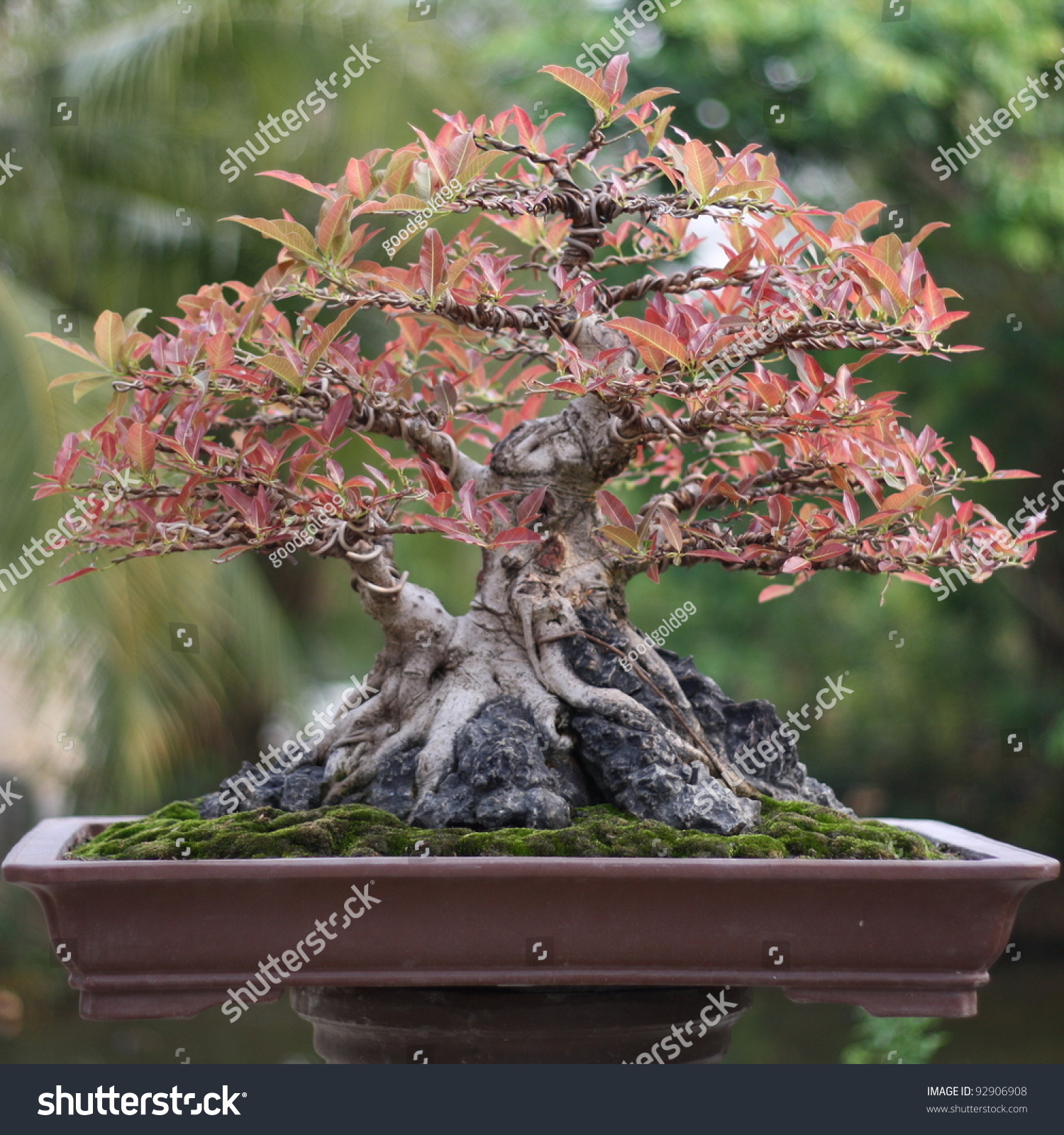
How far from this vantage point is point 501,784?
874 mm

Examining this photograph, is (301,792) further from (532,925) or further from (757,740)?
(757,740)

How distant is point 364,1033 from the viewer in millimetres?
846

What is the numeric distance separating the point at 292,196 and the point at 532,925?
2628 millimetres

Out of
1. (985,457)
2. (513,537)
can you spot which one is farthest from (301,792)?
(985,457)

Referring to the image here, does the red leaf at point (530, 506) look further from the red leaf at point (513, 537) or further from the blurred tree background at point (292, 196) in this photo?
the blurred tree background at point (292, 196)

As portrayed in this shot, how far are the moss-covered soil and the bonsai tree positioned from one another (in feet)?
0.14

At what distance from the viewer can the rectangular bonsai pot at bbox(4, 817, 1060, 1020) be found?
0.76 m

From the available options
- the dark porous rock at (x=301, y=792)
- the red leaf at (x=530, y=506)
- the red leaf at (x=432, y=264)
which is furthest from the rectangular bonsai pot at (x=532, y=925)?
the red leaf at (x=432, y=264)

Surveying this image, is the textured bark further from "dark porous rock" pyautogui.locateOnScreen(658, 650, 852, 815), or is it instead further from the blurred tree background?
the blurred tree background

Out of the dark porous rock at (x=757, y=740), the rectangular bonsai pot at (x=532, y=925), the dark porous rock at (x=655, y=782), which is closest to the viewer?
the rectangular bonsai pot at (x=532, y=925)

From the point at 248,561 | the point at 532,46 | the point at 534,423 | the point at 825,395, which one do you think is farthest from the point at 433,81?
the point at 825,395

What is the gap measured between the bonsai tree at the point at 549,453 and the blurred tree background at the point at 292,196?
4.18ft

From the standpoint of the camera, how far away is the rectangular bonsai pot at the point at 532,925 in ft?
2.48

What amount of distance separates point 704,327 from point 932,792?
13.5 feet
